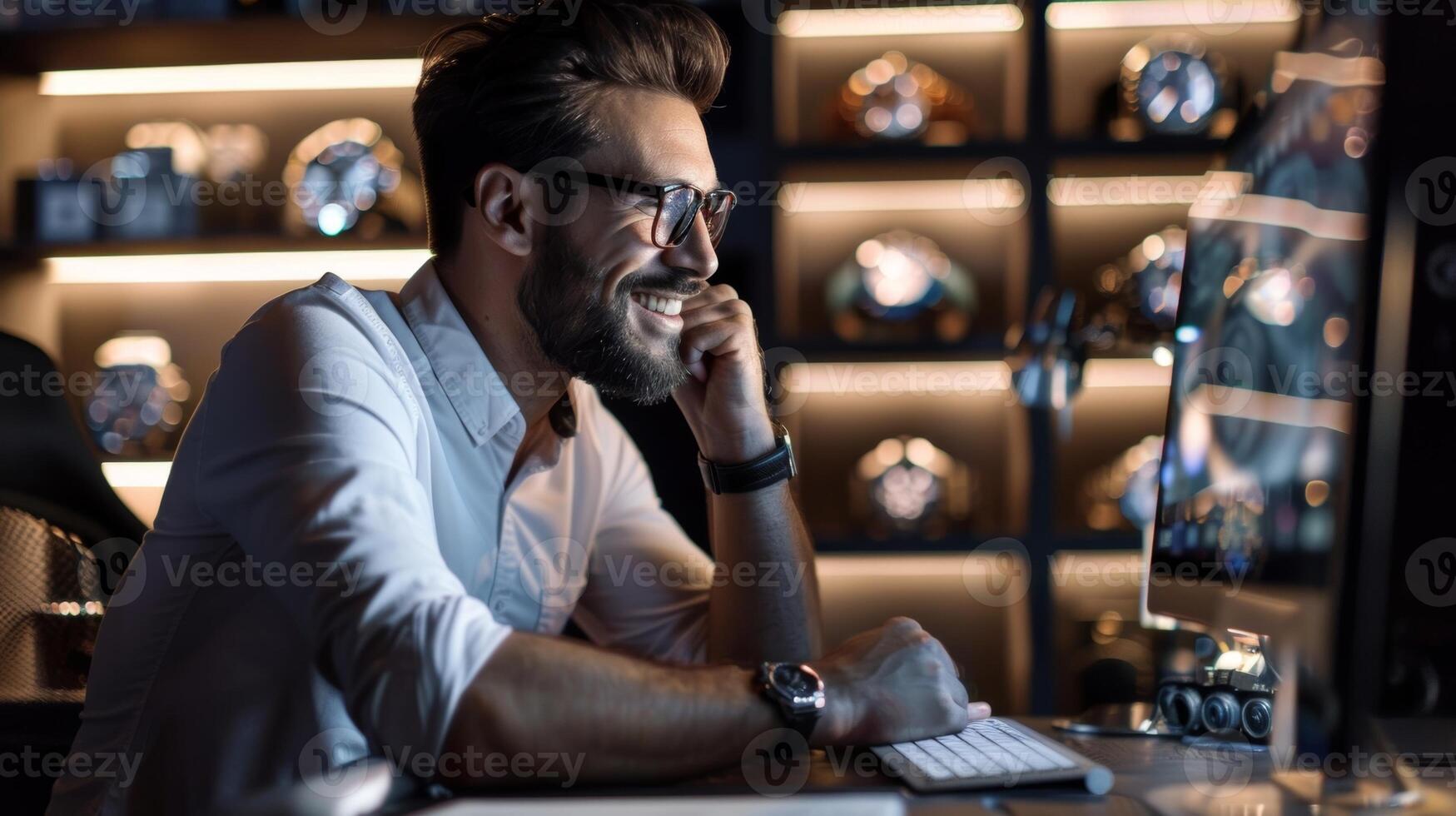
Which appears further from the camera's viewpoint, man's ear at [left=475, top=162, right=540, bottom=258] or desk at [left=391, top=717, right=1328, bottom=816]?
man's ear at [left=475, top=162, right=540, bottom=258]

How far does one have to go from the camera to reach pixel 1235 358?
0.93m

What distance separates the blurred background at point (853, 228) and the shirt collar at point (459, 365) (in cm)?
133

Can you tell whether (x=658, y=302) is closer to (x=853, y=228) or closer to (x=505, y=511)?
(x=505, y=511)

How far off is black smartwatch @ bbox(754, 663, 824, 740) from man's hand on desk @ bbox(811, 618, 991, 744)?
0.02 metres

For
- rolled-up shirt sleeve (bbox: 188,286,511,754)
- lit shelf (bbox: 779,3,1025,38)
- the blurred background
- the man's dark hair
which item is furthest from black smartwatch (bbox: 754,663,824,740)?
lit shelf (bbox: 779,3,1025,38)

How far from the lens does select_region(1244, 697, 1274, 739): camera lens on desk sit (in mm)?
961

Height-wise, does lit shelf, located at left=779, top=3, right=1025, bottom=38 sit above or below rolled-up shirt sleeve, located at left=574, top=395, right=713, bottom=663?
above

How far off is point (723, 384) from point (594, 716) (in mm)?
652

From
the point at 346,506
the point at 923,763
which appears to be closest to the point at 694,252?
the point at 346,506

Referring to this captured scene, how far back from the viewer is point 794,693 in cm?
82

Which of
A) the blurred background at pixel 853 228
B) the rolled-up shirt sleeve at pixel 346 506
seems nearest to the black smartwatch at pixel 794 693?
the rolled-up shirt sleeve at pixel 346 506

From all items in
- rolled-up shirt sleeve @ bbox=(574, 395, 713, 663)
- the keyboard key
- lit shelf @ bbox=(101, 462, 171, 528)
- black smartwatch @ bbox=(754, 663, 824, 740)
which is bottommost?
lit shelf @ bbox=(101, 462, 171, 528)

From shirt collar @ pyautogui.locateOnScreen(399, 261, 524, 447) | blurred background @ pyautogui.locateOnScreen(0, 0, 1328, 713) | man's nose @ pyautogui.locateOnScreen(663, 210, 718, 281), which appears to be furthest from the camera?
blurred background @ pyautogui.locateOnScreen(0, 0, 1328, 713)

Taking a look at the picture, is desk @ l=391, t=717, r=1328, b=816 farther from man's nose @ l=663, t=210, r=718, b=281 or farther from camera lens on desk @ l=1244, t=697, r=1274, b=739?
man's nose @ l=663, t=210, r=718, b=281
